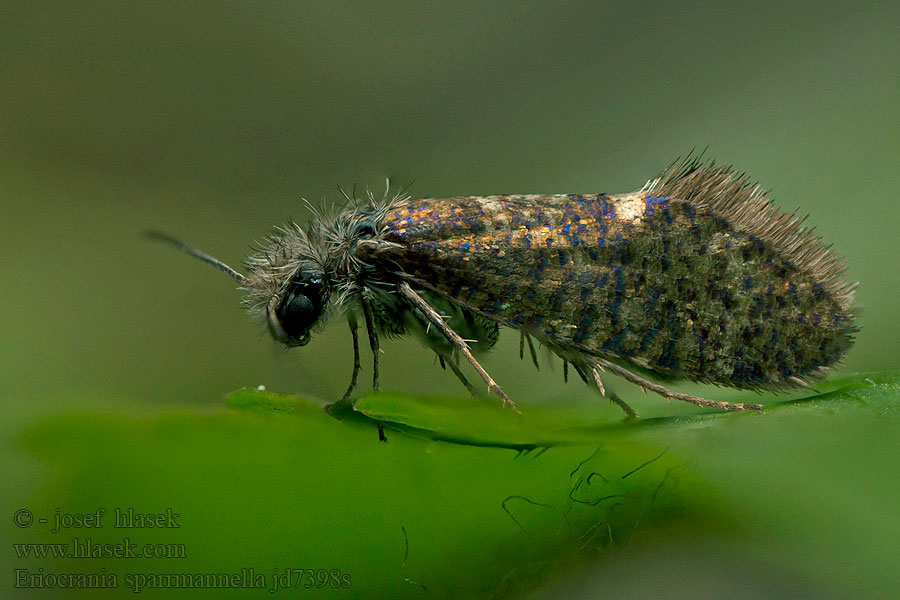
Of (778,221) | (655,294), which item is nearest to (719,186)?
(778,221)

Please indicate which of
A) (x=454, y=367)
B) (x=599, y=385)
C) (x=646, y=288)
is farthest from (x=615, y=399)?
(x=454, y=367)

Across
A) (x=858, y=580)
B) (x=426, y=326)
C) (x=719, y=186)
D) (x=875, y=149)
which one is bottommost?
(x=858, y=580)

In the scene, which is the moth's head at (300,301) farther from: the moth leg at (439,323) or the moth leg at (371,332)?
the moth leg at (439,323)

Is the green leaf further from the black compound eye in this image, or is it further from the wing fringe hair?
the black compound eye

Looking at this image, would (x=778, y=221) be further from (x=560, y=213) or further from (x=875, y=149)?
(x=875, y=149)

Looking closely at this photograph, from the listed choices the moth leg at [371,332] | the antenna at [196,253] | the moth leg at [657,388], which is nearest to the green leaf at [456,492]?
the moth leg at [657,388]

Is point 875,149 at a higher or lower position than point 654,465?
higher

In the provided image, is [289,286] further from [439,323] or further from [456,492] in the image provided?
[456,492]

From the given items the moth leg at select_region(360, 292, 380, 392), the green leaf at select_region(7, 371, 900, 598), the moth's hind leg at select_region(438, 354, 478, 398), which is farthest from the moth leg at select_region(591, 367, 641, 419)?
the moth leg at select_region(360, 292, 380, 392)

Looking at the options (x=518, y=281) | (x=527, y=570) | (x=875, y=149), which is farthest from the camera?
(x=875, y=149)
